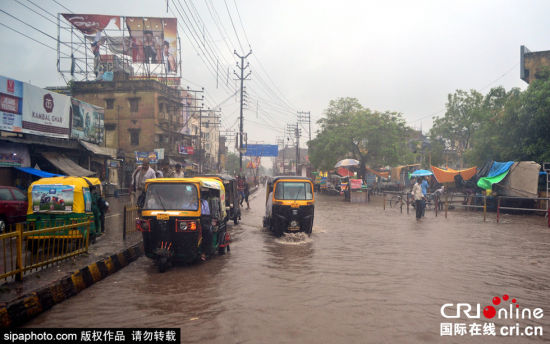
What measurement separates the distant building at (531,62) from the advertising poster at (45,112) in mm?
35027

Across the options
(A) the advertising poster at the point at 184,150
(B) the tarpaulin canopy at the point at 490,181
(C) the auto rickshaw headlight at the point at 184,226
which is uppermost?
(A) the advertising poster at the point at 184,150

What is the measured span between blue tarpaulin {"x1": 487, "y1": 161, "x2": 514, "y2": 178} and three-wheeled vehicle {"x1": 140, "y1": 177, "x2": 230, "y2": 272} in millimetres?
18886

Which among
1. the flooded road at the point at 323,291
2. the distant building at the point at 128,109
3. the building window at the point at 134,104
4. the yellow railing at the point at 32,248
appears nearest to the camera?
the flooded road at the point at 323,291

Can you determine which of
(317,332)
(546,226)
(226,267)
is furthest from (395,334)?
(546,226)

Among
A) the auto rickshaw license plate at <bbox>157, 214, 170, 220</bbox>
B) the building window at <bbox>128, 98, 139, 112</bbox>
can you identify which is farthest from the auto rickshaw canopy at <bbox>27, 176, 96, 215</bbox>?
the building window at <bbox>128, 98, 139, 112</bbox>

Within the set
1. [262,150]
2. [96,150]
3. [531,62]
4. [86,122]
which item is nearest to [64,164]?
[96,150]

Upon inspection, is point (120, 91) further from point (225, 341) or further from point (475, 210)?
point (225, 341)

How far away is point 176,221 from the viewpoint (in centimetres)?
830

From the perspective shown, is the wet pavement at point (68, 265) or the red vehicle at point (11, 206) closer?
the wet pavement at point (68, 265)

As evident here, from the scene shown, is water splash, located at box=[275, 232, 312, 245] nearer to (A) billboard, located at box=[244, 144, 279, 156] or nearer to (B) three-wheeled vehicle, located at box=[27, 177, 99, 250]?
(B) three-wheeled vehicle, located at box=[27, 177, 99, 250]

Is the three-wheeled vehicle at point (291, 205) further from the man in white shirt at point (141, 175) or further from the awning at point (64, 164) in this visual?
the awning at point (64, 164)

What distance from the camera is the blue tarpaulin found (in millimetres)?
22027

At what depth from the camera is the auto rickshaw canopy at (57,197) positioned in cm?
970

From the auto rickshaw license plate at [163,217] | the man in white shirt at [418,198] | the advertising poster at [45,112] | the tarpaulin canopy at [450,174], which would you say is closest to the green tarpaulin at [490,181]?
the tarpaulin canopy at [450,174]
